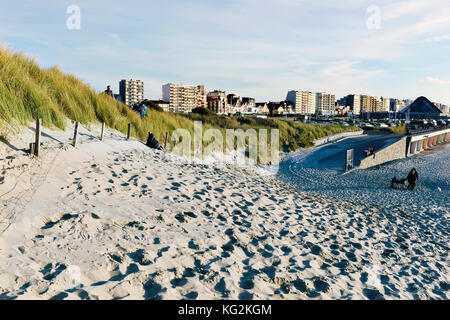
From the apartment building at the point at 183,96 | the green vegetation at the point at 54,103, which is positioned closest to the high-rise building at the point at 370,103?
the apartment building at the point at 183,96

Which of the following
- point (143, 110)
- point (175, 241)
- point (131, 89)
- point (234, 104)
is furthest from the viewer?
point (131, 89)

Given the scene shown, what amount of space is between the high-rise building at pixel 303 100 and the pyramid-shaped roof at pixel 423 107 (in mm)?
62074

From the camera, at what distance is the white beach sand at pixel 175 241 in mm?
3652

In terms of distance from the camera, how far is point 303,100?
16450cm

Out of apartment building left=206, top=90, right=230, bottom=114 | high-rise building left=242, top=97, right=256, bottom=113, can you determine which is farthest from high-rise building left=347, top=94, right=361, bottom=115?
apartment building left=206, top=90, right=230, bottom=114

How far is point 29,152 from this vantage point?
6453mm

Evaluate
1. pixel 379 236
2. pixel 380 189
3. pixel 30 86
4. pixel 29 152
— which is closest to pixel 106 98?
pixel 30 86

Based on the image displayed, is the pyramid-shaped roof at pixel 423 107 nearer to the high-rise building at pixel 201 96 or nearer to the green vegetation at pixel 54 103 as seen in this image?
the high-rise building at pixel 201 96

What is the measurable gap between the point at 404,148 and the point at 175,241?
3191 centimetres

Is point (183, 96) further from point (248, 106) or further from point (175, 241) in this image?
point (175, 241)

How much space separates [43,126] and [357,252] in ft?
28.9

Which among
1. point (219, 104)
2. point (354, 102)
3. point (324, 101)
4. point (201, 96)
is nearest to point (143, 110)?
point (219, 104)

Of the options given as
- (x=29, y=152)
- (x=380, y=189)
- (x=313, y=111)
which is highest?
(x=313, y=111)
